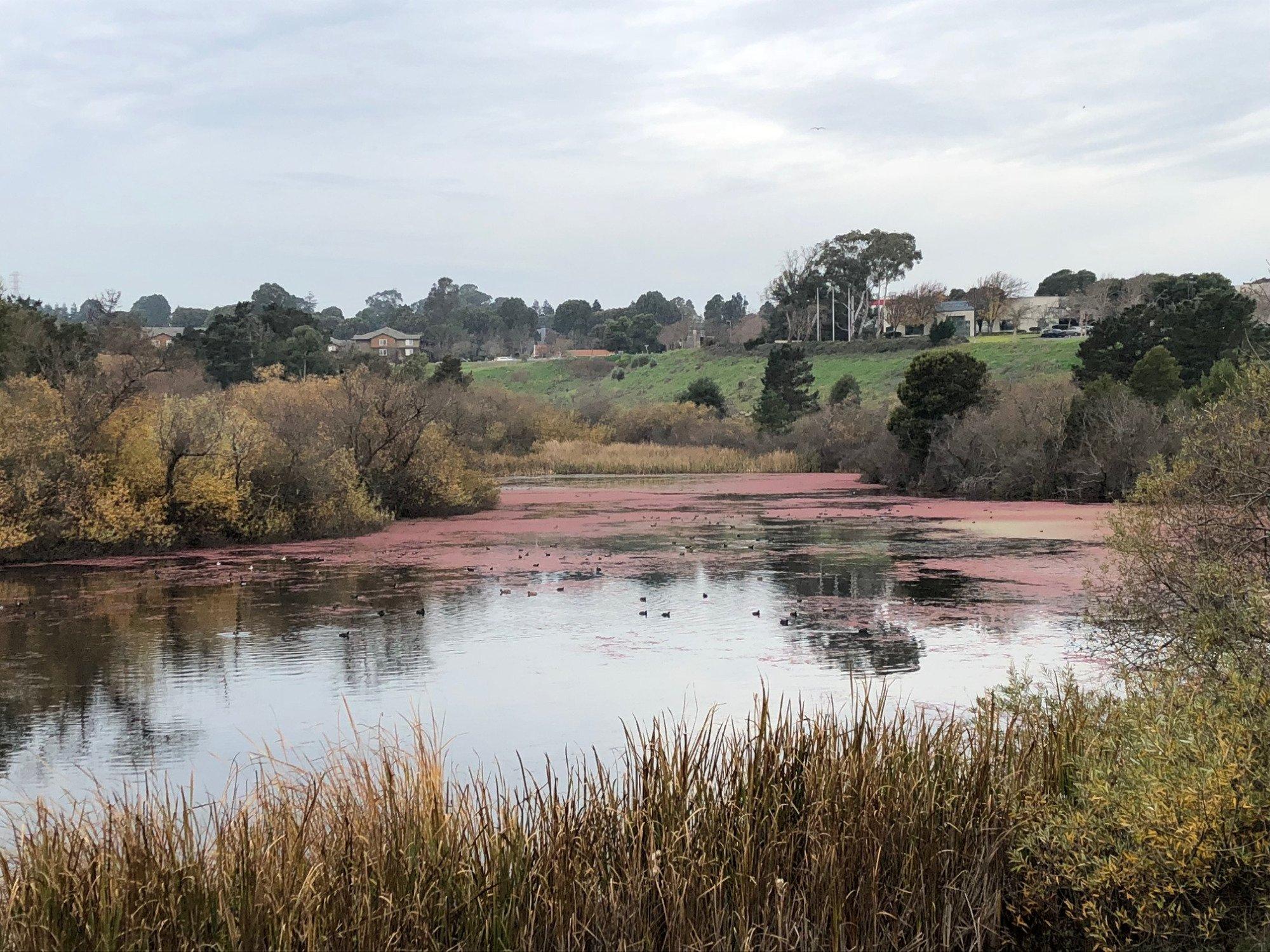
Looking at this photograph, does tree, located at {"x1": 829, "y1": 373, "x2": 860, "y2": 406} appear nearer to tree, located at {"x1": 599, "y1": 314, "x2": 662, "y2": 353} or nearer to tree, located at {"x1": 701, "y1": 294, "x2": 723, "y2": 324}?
tree, located at {"x1": 599, "y1": 314, "x2": 662, "y2": 353}

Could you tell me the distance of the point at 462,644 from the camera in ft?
59.8

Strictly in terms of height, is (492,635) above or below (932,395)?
below

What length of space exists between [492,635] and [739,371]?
90.1m

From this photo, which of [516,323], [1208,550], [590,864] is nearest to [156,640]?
[590,864]

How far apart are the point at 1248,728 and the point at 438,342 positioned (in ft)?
511

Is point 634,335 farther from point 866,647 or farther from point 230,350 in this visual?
point 866,647

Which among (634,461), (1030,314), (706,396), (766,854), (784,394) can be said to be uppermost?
(1030,314)

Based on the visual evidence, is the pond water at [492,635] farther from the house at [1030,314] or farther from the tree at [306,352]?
the house at [1030,314]

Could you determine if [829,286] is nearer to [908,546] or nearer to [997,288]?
[997,288]

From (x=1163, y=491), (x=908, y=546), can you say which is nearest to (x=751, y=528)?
(x=908, y=546)

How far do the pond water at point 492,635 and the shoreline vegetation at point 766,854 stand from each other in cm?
244

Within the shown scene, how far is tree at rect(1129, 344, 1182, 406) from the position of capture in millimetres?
46188

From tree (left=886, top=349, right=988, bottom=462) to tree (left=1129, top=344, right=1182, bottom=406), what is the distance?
5733 millimetres

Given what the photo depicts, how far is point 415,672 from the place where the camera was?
1623cm
